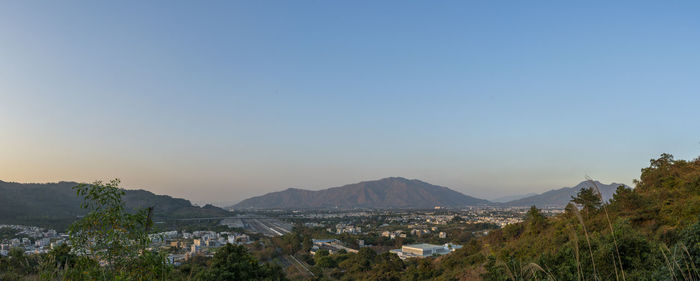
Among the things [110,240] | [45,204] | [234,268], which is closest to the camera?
[110,240]

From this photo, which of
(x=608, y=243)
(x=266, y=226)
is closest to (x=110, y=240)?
(x=608, y=243)

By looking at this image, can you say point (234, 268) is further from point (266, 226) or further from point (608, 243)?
point (266, 226)

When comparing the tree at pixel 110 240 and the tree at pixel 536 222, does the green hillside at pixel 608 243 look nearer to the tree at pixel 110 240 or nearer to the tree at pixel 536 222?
the tree at pixel 536 222

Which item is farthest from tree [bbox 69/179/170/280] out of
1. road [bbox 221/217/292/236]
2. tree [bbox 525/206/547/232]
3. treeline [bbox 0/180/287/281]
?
road [bbox 221/217/292/236]

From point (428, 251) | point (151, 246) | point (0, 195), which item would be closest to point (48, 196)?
point (0, 195)

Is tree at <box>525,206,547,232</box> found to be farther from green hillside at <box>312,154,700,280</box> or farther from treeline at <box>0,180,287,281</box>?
treeline at <box>0,180,287,281</box>
